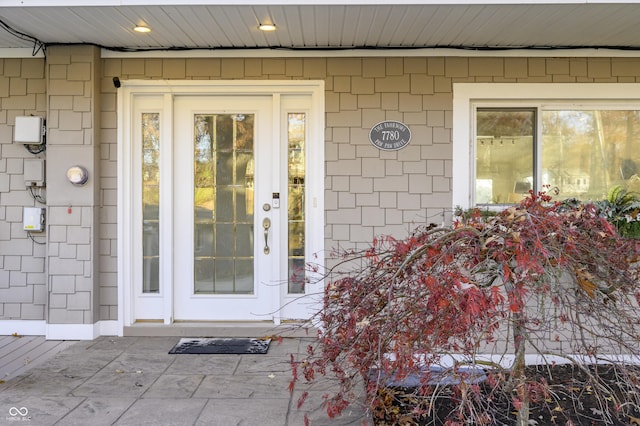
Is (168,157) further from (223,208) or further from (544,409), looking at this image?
(544,409)

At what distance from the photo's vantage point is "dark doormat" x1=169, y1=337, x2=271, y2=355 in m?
4.11

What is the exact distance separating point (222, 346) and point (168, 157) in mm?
1761

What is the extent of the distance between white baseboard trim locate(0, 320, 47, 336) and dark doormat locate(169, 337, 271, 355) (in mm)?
1335

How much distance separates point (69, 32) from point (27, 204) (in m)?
1.62

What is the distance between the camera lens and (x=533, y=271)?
211 cm

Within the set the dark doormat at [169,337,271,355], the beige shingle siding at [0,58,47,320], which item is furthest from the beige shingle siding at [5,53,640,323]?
the dark doormat at [169,337,271,355]

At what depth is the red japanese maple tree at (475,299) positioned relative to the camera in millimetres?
2105

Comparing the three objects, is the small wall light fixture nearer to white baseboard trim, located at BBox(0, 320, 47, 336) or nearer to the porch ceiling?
the porch ceiling

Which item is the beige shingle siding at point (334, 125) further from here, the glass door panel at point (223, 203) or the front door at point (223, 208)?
the glass door panel at point (223, 203)

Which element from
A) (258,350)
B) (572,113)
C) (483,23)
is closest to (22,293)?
(258,350)

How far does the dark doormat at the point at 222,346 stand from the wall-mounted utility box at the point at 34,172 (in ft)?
6.35

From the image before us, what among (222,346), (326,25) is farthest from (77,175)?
(326,25)

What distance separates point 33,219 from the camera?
4512 millimetres

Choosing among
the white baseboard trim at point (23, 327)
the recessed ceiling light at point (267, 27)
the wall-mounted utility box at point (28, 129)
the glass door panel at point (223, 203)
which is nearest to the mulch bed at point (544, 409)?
the glass door panel at point (223, 203)
